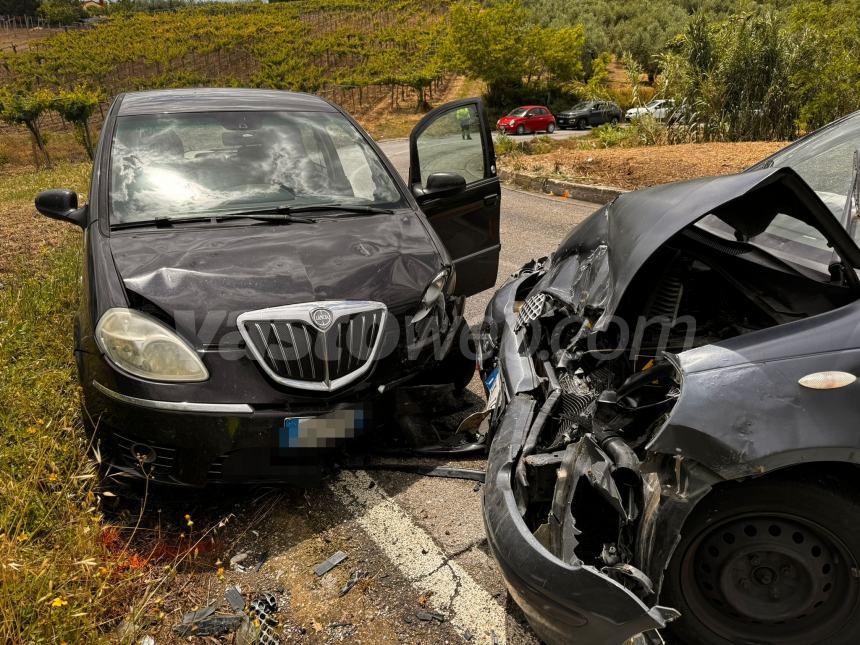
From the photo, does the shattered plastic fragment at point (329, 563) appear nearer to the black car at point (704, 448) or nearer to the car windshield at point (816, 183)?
the black car at point (704, 448)

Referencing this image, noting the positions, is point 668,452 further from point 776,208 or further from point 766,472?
point 776,208

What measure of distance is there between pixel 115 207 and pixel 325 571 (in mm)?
2053

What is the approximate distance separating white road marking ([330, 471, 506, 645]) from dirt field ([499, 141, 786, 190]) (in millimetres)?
7709

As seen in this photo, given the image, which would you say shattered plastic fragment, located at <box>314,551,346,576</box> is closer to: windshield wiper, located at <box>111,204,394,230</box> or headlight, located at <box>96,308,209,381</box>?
headlight, located at <box>96,308,209,381</box>

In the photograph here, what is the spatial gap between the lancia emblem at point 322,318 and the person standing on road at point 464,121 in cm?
224

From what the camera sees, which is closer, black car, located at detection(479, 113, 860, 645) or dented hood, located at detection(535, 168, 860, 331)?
black car, located at detection(479, 113, 860, 645)

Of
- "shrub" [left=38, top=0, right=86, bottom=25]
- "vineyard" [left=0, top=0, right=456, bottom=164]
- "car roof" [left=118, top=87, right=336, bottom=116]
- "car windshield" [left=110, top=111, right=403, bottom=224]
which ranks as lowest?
"vineyard" [left=0, top=0, right=456, bottom=164]

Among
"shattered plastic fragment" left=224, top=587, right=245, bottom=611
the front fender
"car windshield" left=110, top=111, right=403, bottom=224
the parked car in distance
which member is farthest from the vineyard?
the front fender

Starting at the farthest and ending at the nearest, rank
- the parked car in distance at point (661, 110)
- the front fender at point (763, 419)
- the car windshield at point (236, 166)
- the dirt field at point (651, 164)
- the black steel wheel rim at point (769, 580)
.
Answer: the parked car in distance at point (661, 110)
the dirt field at point (651, 164)
the car windshield at point (236, 166)
the black steel wheel rim at point (769, 580)
the front fender at point (763, 419)

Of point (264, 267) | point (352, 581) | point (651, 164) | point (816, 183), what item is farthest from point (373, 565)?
point (651, 164)

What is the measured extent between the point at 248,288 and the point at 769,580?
7.01 feet

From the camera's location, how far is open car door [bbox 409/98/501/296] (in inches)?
167

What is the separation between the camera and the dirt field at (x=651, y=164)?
9.48m

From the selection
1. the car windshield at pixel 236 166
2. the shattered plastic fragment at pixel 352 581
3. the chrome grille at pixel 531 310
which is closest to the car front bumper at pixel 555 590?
the shattered plastic fragment at pixel 352 581
